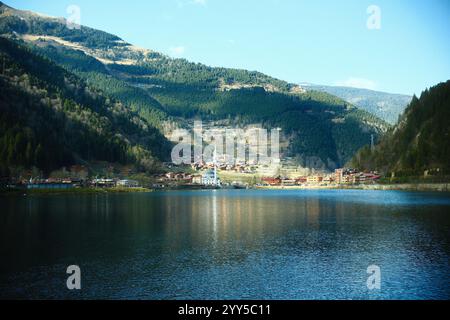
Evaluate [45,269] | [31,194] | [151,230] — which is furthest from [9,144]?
[45,269]

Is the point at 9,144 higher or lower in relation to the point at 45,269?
higher

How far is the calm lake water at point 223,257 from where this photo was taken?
41.0 metres

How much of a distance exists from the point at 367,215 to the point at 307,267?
54.0 m

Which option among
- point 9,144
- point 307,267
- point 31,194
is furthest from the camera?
point 9,144

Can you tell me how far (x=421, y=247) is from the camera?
2333 inches

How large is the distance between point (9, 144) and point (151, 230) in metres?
134

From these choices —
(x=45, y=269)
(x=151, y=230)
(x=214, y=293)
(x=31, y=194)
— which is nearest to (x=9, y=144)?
(x=31, y=194)

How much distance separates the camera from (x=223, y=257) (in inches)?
2147

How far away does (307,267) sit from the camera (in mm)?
49188

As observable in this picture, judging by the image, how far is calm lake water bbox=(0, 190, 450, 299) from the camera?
41.0 metres

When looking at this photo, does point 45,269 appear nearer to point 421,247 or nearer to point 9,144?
point 421,247

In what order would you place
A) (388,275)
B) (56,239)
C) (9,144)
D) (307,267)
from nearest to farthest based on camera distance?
(388,275), (307,267), (56,239), (9,144)
